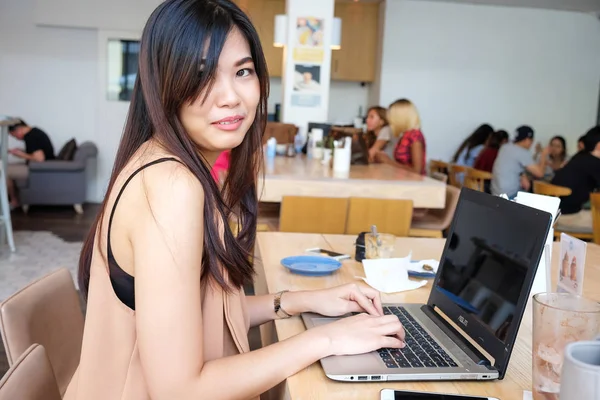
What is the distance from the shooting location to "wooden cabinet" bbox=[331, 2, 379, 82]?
25.8 ft

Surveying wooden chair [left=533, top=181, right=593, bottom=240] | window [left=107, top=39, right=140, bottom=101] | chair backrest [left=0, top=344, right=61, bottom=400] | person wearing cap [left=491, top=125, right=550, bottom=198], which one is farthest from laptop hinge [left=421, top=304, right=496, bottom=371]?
window [left=107, top=39, right=140, bottom=101]

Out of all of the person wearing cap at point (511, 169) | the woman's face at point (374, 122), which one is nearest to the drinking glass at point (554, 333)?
the person wearing cap at point (511, 169)

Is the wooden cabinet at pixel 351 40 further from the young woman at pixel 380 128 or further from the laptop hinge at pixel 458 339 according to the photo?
the laptop hinge at pixel 458 339

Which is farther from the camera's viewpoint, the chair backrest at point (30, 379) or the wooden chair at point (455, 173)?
the wooden chair at point (455, 173)

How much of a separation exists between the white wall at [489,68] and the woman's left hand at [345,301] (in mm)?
6780

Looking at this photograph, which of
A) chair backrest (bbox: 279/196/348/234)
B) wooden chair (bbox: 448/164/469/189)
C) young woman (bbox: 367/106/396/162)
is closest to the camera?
chair backrest (bbox: 279/196/348/234)

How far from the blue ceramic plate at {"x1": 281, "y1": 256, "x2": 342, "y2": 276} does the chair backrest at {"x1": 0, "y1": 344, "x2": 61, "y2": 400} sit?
2.23ft

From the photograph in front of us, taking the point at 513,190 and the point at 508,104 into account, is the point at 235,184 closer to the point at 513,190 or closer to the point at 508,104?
the point at 513,190

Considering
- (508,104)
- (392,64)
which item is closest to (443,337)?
(392,64)

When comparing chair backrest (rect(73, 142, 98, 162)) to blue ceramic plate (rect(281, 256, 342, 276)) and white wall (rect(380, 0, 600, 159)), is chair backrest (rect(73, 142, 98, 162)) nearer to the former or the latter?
white wall (rect(380, 0, 600, 159))

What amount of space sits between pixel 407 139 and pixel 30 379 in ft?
15.6

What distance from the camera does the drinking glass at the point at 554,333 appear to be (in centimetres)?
83

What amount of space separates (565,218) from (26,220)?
5.46m

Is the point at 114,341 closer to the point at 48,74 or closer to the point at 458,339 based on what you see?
the point at 458,339
